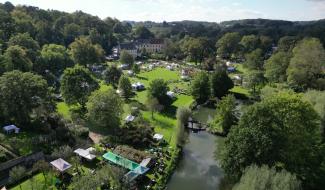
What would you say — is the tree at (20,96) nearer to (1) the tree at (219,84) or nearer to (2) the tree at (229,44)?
(1) the tree at (219,84)

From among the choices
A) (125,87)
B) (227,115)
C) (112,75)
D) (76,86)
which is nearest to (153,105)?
(125,87)

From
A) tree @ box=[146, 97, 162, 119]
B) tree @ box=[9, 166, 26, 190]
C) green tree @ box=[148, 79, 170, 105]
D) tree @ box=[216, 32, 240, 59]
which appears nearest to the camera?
tree @ box=[9, 166, 26, 190]

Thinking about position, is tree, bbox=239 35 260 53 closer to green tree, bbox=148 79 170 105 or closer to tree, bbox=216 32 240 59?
tree, bbox=216 32 240 59

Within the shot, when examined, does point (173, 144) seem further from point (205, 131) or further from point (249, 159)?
point (249, 159)

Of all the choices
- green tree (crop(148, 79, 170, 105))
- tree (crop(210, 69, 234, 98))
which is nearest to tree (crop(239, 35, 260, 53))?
tree (crop(210, 69, 234, 98))

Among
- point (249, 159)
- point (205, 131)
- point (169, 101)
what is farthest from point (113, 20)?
point (249, 159)
